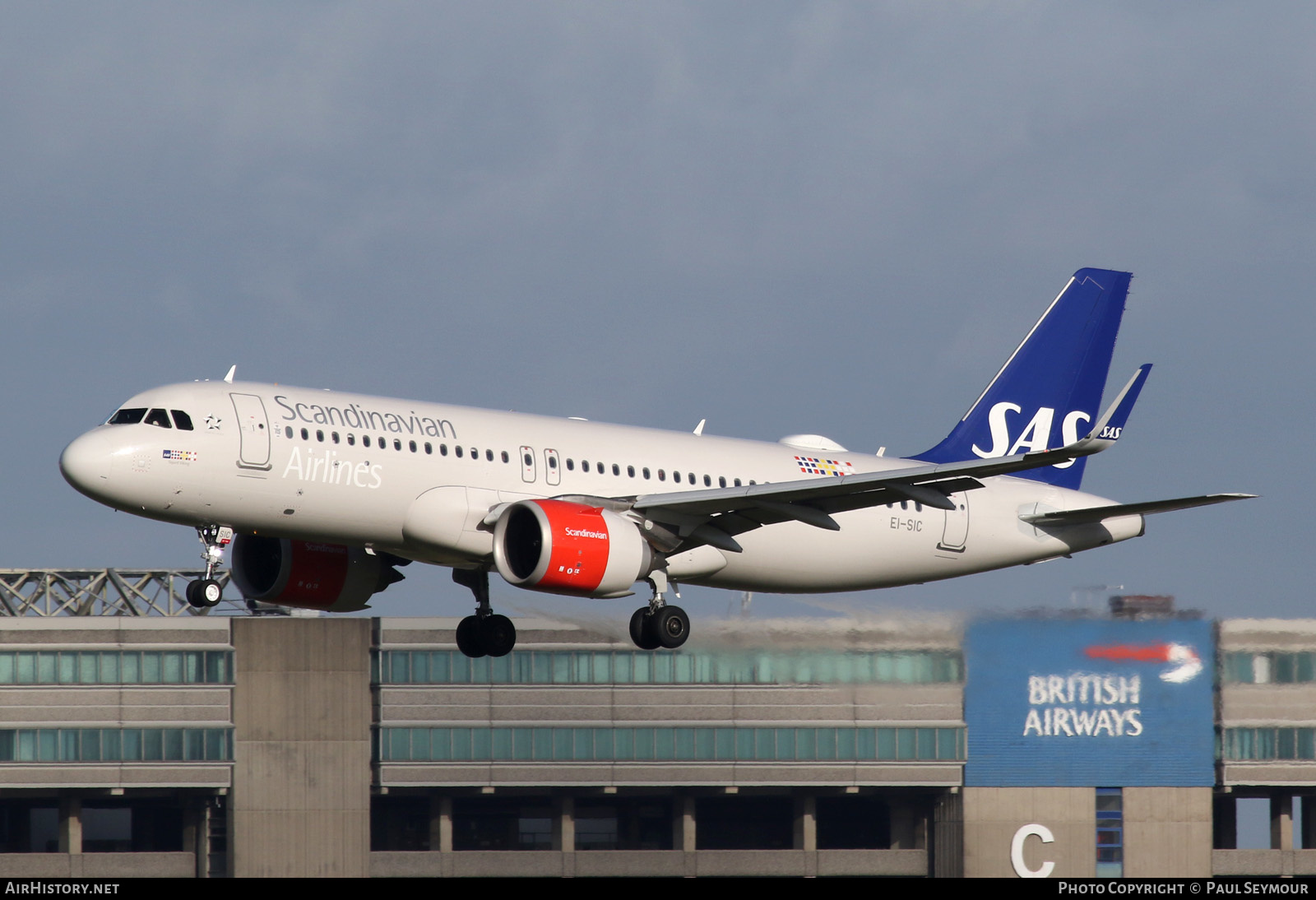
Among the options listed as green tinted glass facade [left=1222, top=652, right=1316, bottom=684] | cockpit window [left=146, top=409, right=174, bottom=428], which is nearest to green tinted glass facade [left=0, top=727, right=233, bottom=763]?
green tinted glass facade [left=1222, top=652, right=1316, bottom=684]

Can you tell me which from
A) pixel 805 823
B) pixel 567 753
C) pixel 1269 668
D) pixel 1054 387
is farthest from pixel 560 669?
pixel 1054 387

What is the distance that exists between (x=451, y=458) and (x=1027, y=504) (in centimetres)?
1488

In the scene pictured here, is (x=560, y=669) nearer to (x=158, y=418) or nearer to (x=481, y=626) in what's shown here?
(x=481, y=626)

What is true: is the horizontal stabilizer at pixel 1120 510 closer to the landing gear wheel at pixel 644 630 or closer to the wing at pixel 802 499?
the wing at pixel 802 499

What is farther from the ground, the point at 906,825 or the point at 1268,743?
the point at 1268,743

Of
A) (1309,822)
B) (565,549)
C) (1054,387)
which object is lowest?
(1309,822)

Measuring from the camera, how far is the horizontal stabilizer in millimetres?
35906

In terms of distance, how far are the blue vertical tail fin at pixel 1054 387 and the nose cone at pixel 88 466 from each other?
2104cm

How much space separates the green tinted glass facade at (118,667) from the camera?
97.9m

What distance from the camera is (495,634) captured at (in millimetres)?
41062

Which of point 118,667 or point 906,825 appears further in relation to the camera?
point 906,825

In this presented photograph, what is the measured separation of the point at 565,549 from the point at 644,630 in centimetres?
385

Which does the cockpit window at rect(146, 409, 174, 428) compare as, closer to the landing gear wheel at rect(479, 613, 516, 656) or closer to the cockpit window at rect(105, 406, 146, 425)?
the cockpit window at rect(105, 406, 146, 425)

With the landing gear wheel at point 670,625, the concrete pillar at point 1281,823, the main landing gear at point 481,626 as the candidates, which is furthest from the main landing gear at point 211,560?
the concrete pillar at point 1281,823
